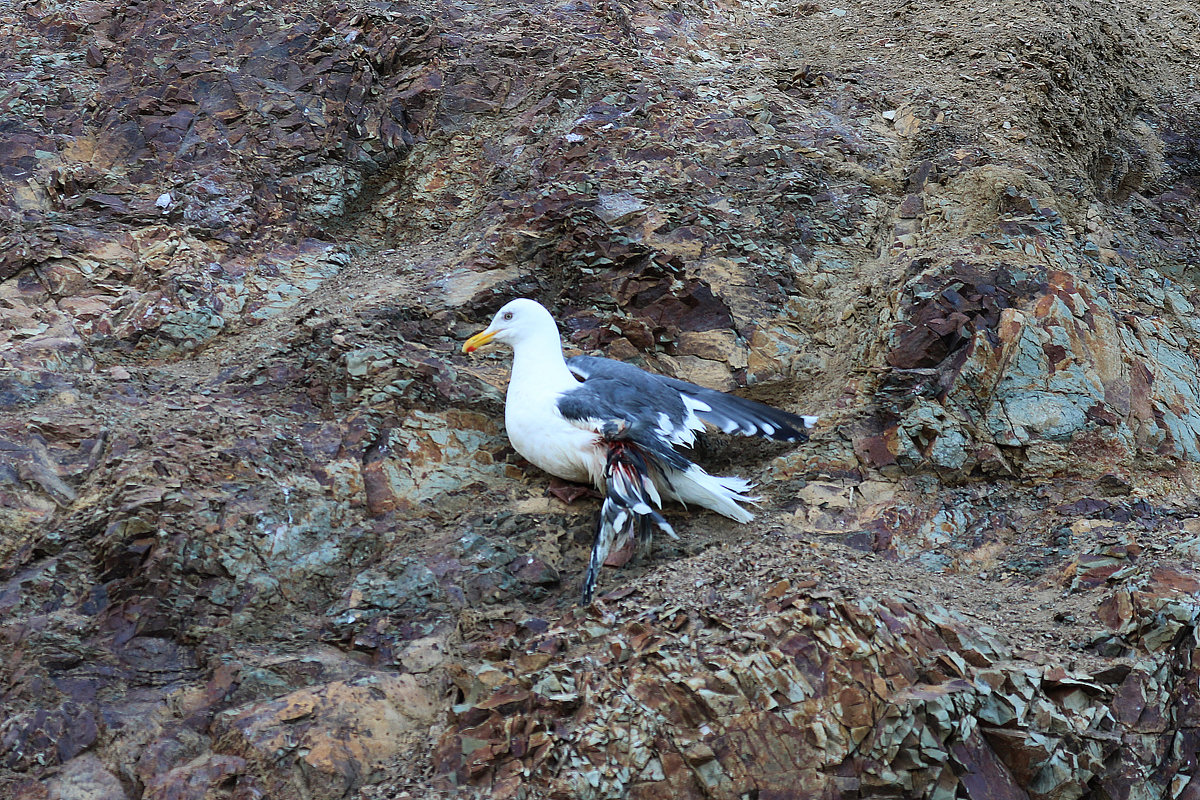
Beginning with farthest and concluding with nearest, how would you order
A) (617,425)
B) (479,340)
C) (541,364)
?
(479,340) < (541,364) < (617,425)

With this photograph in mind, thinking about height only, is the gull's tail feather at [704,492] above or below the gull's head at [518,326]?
below

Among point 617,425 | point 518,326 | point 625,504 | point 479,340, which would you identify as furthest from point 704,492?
point 479,340

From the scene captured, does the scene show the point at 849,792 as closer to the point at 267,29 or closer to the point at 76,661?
the point at 76,661

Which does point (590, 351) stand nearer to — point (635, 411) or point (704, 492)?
point (635, 411)

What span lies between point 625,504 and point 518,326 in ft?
3.99

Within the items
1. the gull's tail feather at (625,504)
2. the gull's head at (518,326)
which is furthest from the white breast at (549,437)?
the gull's head at (518,326)

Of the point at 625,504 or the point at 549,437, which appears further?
the point at 549,437

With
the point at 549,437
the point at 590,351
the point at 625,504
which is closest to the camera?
the point at 625,504

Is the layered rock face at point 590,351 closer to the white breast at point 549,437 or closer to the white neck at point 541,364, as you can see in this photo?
the white breast at point 549,437

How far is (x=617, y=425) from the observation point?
15.3ft

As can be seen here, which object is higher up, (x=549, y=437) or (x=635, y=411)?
(x=635, y=411)

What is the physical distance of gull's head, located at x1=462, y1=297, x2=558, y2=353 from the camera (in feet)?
16.9

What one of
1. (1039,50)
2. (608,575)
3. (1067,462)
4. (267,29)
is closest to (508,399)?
(608,575)

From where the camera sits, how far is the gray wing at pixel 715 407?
513 centimetres
